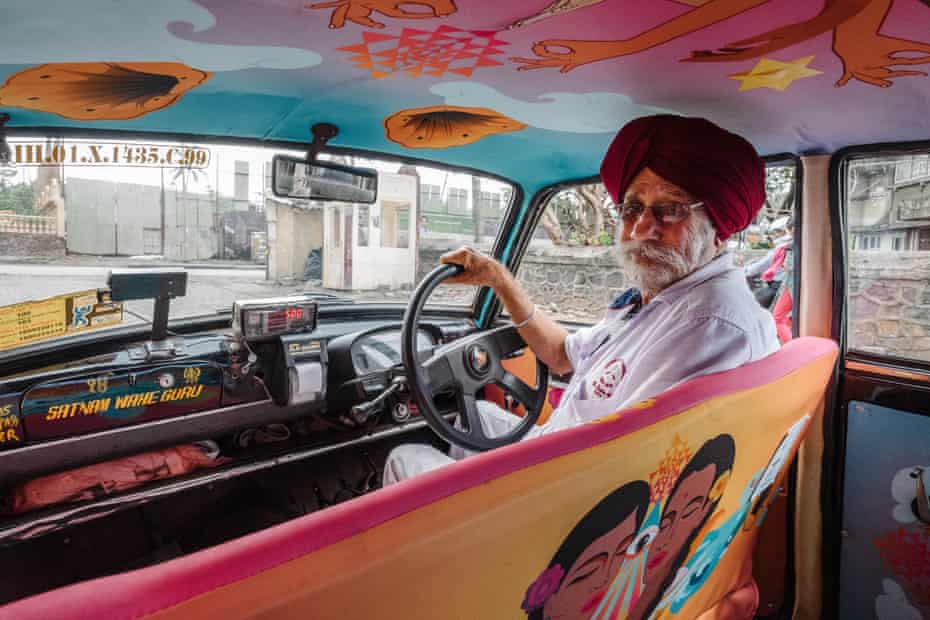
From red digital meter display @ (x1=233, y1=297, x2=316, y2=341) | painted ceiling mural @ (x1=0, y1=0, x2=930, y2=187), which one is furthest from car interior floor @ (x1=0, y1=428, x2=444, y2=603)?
painted ceiling mural @ (x1=0, y1=0, x2=930, y2=187)

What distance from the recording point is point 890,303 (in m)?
1.95

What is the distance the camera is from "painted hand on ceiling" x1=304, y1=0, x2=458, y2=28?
110cm

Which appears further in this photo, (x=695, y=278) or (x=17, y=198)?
(x=17, y=198)

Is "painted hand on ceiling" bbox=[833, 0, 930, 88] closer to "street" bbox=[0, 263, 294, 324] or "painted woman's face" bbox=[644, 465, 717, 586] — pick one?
"painted woman's face" bbox=[644, 465, 717, 586]

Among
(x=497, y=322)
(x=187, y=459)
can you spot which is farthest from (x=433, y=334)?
(x=187, y=459)

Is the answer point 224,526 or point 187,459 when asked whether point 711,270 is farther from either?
point 224,526

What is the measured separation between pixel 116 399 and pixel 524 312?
1.41m

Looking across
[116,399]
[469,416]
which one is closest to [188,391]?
[116,399]

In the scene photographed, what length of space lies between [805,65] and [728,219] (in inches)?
16.1

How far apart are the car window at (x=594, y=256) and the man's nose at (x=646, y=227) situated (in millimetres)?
664

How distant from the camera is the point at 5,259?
5.46 feet

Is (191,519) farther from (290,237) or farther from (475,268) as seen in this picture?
(475,268)

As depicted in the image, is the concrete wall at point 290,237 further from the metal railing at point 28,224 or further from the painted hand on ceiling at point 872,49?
the painted hand on ceiling at point 872,49

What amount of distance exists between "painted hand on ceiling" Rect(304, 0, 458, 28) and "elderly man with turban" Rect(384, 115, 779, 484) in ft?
2.43
